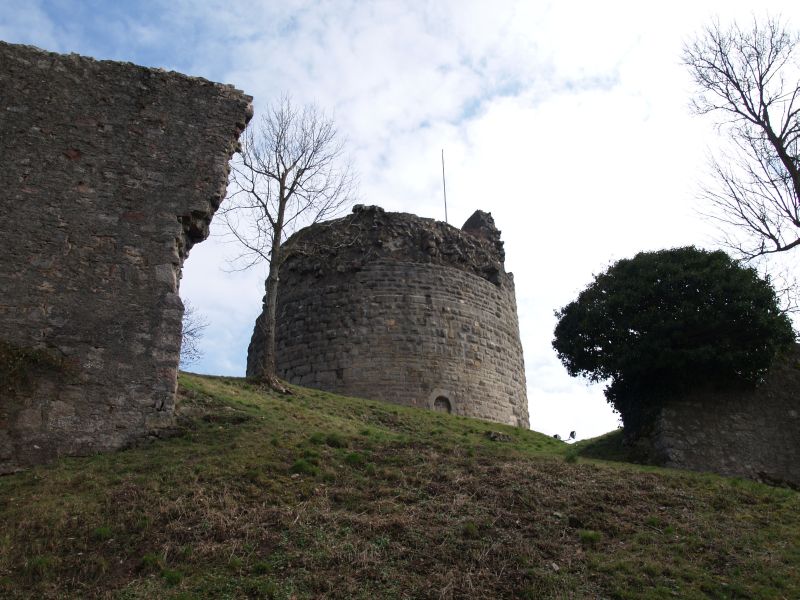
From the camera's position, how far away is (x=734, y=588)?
6.38 meters

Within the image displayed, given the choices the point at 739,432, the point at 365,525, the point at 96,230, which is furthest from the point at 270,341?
the point at 739,432

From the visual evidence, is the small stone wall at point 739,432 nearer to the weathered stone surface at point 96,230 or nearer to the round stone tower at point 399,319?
the round stone tower at point 399,319

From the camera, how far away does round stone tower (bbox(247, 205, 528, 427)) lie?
18719mm

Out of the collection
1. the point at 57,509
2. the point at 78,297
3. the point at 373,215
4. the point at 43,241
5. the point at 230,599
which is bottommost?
the point at 230,599

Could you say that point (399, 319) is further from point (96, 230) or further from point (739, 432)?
point (96, 230)

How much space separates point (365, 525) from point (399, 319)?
40.2 feet

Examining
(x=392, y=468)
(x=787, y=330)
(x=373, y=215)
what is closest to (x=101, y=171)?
(x=392, y=468)

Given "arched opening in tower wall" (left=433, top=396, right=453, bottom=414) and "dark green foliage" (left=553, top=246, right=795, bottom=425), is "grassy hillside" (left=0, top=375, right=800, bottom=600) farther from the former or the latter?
"arched opening in tower wall" (left=433, top=396, right=453, bottom=414)

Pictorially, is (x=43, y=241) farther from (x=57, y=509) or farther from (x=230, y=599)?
(x=230, y=599)

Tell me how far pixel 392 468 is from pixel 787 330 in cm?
972

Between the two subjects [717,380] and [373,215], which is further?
[373,215]

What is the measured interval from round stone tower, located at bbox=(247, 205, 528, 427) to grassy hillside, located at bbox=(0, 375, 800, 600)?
8583 millimetres

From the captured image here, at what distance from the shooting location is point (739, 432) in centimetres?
1376

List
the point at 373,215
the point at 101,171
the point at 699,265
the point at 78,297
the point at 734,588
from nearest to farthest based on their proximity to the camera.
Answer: the point at 734,588 → the point at 78,297 → the point at 101,171 → the point at 699,265 → the point at 373,215
